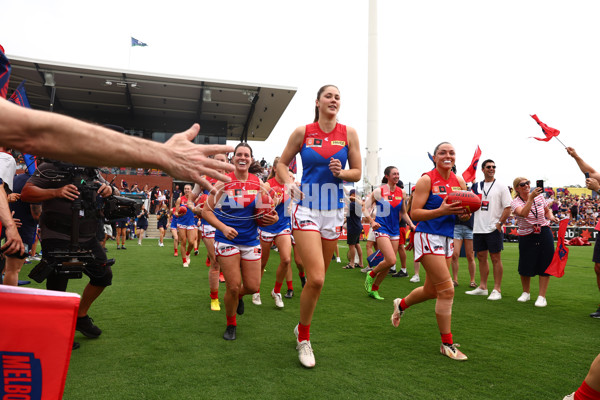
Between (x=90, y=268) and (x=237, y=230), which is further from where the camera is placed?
(x=237, y=230)

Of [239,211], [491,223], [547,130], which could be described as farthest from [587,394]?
[491,223]

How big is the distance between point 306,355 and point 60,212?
272 centimetres

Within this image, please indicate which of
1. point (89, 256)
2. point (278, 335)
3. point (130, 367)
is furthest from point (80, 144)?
point (278, 335)

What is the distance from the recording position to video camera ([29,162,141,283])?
3424 millimetres

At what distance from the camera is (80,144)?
1.31 metres

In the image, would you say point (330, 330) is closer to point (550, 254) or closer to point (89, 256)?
point (89, 256)

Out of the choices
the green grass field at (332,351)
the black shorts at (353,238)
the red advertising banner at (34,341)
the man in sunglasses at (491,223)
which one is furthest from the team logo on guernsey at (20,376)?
the black shorts at (353,238)

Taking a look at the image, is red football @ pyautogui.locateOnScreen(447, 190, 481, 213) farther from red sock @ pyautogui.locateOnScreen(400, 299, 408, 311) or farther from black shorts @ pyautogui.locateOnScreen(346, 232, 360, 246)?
black shorts @ pyautogui.locateOnScreen(346, 232, 360, 246)

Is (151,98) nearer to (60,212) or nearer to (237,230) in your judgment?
(237,230)

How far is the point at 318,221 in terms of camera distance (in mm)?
3926

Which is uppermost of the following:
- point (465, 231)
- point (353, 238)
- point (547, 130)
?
point (547, 130)

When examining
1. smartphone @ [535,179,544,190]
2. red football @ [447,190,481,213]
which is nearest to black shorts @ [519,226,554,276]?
smartphone @ [535,179,544,190]

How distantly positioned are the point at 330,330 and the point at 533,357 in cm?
216

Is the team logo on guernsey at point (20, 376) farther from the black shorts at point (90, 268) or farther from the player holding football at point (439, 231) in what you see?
the player holding football at point (439, 231)
